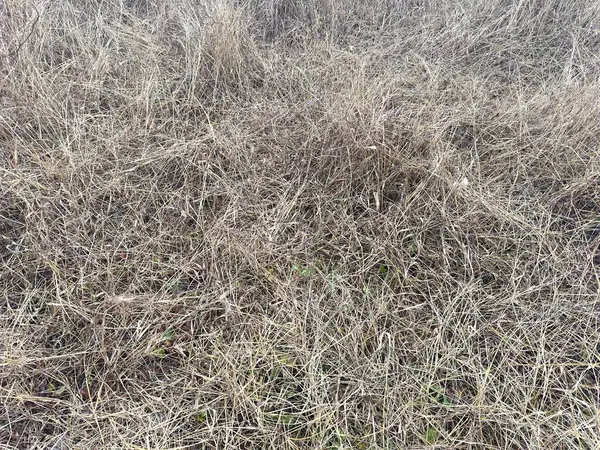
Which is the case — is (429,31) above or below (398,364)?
above

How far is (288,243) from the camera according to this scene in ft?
5.72

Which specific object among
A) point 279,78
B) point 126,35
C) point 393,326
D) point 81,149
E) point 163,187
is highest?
point 126,35

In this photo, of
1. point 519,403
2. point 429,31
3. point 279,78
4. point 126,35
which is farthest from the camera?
point 429,31

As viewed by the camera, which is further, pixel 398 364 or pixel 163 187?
pixel 163 187

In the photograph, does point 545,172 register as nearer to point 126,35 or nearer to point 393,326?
point 393,326

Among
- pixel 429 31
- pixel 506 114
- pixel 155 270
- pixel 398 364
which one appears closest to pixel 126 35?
pixel 155 270

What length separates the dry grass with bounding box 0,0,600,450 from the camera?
141cm

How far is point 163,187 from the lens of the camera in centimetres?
196

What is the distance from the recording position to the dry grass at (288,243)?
1.41m

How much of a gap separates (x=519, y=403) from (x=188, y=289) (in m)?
1.25

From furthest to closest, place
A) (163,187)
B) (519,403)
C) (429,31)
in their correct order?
1. (429,31)
2. (163,187)
3. (519,403)

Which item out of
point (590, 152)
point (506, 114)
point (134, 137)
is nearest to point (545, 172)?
point (590, 152)

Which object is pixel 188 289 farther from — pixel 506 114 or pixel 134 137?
pixel 506 114

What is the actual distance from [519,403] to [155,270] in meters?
1.41
